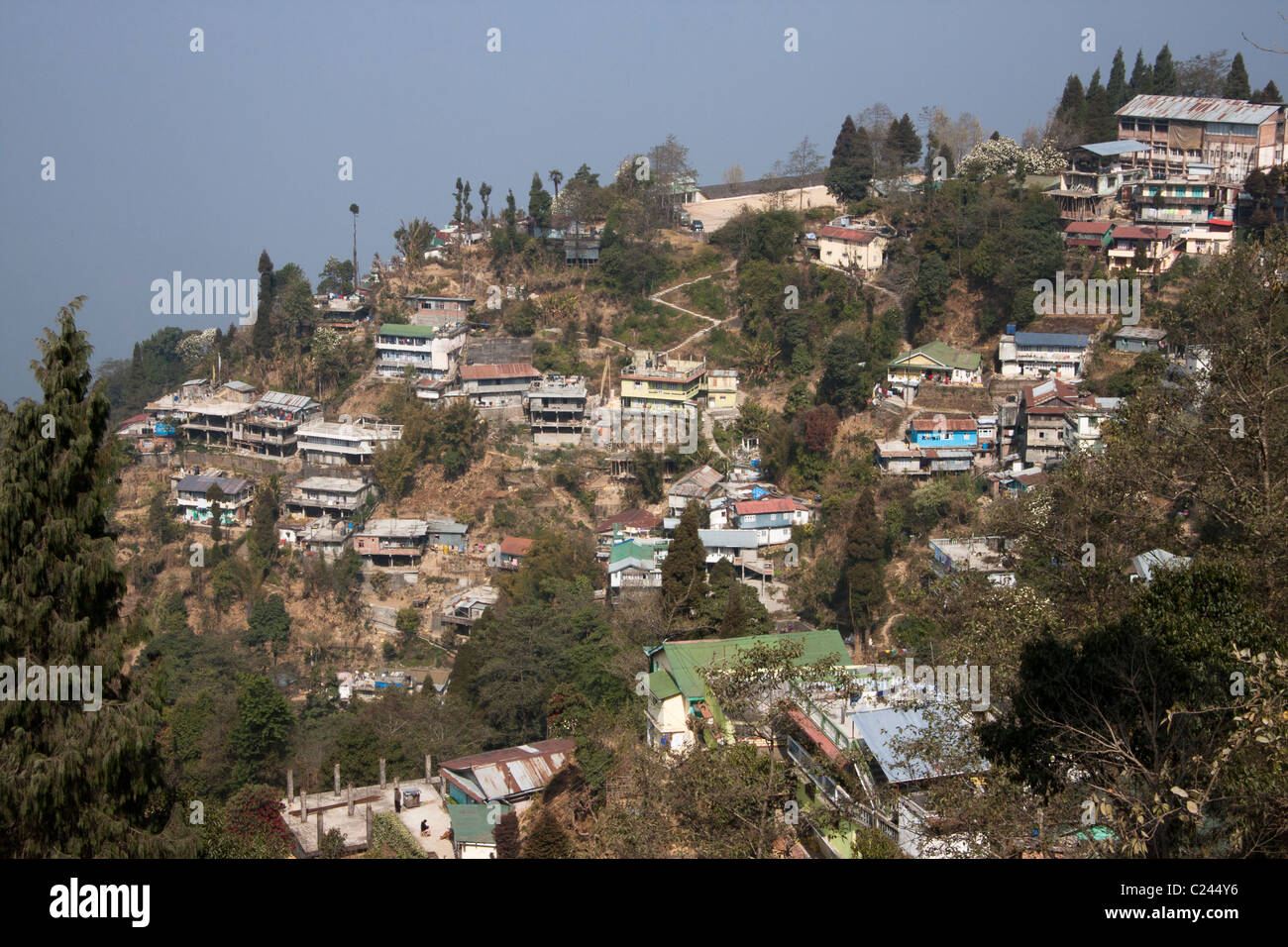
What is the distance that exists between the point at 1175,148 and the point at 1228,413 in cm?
2474

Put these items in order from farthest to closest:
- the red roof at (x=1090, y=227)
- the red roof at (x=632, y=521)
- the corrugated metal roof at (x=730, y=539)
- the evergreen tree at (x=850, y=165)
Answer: the evergreen tree at (x=850, y=165)
the red roof at (x=1090, y=227)
the red roof at (x=632, y=521)
the corrugated metal roof at (x=730, y=539)

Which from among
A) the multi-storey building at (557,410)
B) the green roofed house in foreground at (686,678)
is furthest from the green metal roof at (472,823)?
the multi-storey building at (557,410)

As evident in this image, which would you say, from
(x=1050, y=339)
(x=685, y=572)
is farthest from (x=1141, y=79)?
(x=685, y=572)

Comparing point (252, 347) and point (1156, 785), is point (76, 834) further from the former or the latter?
point (252, 347)

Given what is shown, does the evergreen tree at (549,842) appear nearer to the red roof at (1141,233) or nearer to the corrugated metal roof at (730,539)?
the corrugated metal roof at (730,539)

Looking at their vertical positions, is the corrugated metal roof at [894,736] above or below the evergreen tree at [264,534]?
above

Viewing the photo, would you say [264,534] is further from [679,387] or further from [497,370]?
[679,387]

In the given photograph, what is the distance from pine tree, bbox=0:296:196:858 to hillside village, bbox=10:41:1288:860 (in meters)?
0.46

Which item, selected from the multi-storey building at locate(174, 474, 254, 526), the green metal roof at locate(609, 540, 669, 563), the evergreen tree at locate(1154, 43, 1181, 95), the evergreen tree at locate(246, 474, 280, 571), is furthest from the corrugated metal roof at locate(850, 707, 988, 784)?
the evergreen tree at locate(1154, 43, 1181, 95)

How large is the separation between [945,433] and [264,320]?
19743 mm

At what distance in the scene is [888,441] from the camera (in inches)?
998

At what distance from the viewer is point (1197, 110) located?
97.3 ft

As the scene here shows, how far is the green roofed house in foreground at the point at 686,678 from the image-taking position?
12.8 m

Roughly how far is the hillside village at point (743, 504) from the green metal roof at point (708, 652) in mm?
94
